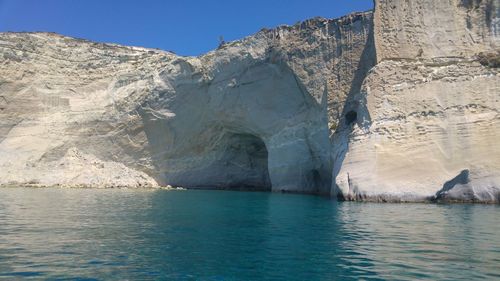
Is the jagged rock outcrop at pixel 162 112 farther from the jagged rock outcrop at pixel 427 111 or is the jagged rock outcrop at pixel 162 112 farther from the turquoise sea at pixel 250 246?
the turquoise sea at pixel 250 246

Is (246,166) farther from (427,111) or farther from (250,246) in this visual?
(250,246)

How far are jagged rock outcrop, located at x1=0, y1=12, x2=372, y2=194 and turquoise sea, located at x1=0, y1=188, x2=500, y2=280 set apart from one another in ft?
63.4

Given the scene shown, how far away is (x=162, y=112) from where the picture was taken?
1559 inches

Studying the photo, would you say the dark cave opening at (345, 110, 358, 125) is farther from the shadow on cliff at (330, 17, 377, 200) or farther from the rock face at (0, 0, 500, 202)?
the rock face at (0, 0, 500, 202)

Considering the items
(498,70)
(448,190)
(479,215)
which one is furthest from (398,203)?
(498,70)

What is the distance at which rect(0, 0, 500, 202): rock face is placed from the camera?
21234 mm

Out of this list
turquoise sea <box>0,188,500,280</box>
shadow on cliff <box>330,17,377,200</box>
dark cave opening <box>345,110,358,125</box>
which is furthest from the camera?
dark cave opening <box>345,110,358,125</box>

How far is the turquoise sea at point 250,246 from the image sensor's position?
7207 millimetres

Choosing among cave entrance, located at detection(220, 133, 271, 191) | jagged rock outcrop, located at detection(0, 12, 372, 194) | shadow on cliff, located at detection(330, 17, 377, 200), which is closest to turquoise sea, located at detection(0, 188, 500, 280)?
shadow on cliff, located at detection(330, 17, 377, 200)

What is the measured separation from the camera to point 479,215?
47.7 feet

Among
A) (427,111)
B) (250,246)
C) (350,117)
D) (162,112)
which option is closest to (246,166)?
(162,112)

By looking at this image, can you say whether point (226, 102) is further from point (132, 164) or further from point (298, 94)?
point (132, 164)

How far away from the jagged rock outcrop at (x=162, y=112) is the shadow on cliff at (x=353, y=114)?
199 inches

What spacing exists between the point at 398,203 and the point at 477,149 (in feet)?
13.3
